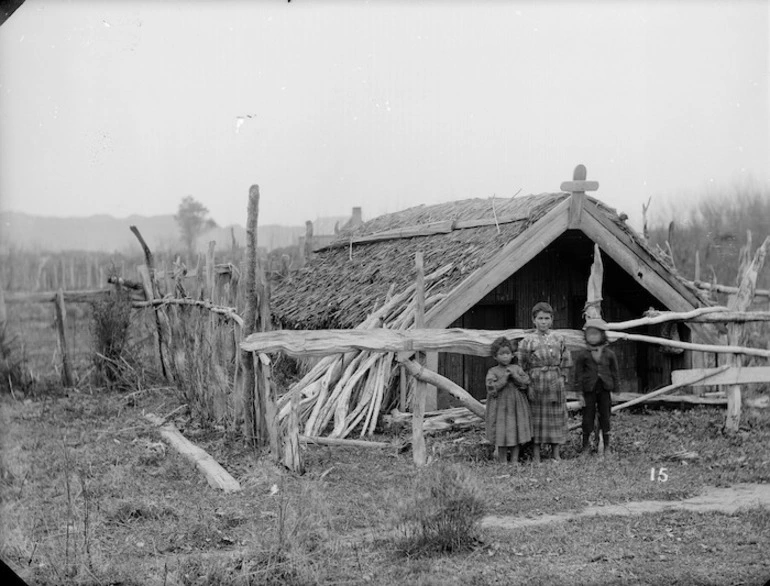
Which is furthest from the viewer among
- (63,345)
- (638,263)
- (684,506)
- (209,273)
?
(63,345)

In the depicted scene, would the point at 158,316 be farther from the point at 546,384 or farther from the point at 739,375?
the point at 739,375

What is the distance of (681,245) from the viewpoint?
23.2 meters

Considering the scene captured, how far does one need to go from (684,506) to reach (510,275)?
4521mm

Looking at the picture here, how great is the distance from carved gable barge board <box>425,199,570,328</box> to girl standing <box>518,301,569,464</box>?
119cm

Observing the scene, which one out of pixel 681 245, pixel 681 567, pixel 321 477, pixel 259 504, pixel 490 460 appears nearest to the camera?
pixel 681 567

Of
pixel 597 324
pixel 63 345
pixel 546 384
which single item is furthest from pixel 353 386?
pixel 63 345

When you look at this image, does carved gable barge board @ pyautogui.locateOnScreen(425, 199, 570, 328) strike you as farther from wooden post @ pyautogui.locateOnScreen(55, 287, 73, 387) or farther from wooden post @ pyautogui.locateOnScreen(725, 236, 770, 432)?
wooden post @ pyautogui.locateOnScreen(55, 287, 73, 387)

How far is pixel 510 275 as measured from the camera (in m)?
11.2

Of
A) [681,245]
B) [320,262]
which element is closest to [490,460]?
[320,262]

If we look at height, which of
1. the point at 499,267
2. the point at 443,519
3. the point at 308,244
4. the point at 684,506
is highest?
the point at 308,244

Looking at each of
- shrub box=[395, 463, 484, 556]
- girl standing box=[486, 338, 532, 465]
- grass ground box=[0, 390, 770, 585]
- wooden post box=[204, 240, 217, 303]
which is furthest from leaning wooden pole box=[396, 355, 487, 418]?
wooden post box=[204, 240, 217, 303]

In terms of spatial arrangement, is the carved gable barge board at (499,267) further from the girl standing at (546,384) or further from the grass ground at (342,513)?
the grass ground at (342,513)

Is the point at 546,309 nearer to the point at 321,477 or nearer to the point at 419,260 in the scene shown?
the point at 419,260

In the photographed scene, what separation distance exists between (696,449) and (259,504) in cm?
498
